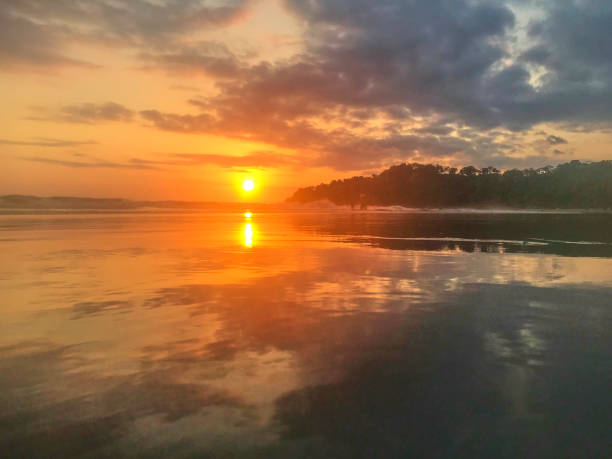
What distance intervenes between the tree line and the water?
130 metres

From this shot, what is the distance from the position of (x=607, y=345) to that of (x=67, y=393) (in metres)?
8.93

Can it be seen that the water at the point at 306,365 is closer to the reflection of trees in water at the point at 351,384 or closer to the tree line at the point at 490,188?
the reflection of trees in water at the point at 351,384

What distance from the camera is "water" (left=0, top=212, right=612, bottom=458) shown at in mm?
4930

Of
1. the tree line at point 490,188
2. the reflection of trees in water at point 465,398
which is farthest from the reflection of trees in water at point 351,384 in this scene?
the tree line at point 490,188

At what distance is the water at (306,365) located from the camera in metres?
4.93

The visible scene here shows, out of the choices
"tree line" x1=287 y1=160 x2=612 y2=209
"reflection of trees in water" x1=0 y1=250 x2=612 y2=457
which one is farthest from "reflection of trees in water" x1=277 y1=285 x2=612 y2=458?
"tree line" x1=287 y1=160 x2=612 y2=209

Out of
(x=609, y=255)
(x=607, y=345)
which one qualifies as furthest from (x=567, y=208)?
(x=607, y=345)

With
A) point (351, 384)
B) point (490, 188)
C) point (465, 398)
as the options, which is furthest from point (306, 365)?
point (490, 188)

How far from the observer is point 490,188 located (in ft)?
506

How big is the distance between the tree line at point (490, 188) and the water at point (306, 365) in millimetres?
129839

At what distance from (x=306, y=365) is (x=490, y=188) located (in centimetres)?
16142

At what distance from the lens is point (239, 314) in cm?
1028

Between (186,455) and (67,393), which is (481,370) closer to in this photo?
(186,455)

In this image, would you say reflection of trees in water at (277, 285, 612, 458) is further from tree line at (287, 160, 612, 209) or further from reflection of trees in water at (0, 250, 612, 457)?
tree line at (287, 160, 612, 209)
